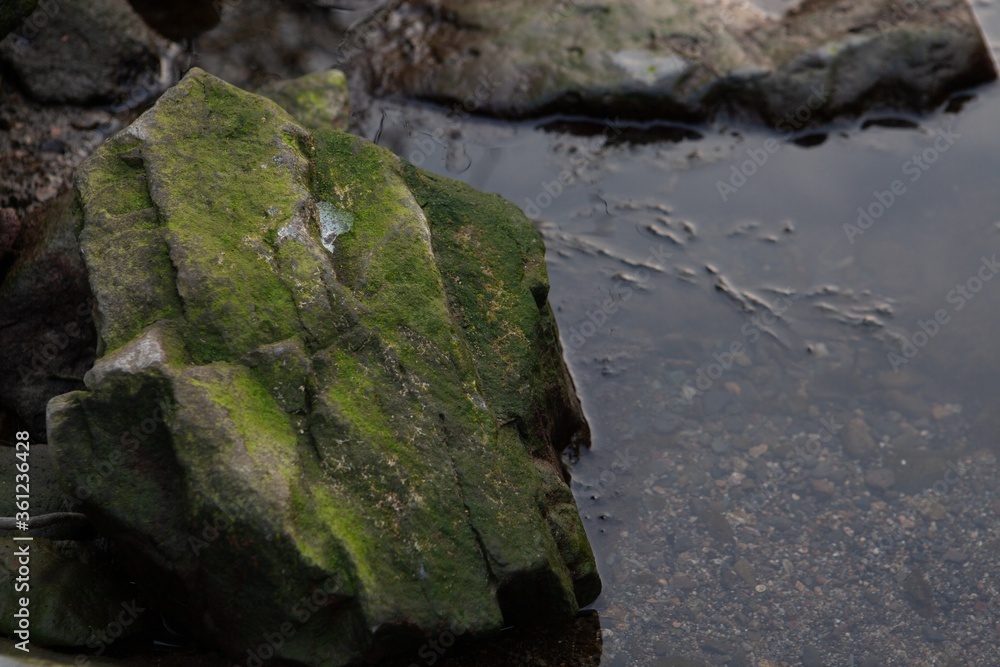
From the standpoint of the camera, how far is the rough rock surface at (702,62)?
6898 millimetres

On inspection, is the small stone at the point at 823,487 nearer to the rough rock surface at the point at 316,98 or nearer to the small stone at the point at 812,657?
the small stone at the point at 812,657

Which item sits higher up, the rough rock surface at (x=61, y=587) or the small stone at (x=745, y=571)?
the rough rock surface at (x=61, y=587)

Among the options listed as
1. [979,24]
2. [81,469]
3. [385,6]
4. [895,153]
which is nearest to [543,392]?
[81,469]

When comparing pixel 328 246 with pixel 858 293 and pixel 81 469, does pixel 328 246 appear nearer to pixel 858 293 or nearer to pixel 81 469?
pixel 81 469

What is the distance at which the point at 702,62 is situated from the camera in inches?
273

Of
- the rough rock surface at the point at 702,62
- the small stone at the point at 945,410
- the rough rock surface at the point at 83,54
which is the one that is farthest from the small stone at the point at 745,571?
the rough rock surface at the point at 83,54

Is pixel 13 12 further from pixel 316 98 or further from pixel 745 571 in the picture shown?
pixel 745 571

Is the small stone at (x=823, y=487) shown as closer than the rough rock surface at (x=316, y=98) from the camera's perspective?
Yes

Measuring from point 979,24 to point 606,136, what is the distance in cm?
312

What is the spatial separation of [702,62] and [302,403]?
457 centimetres

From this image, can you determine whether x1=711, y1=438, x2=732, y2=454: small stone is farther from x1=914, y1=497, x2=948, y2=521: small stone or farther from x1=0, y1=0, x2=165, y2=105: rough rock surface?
x1=0, y1=0, x2=165, y2=105: rough rock surface

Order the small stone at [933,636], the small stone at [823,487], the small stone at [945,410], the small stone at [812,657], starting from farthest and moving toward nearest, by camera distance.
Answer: the small stone at [945,410] → the small stone at [823,487] → the small stone at [933,636] → the small stone at [812,657]

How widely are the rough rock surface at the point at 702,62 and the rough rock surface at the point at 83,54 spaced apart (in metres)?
1.68

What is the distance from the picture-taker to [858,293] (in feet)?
19.7
